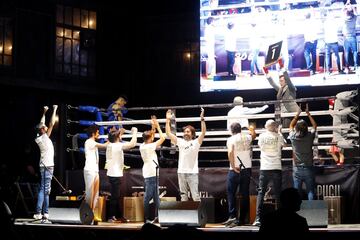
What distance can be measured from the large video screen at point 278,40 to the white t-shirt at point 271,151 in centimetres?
454

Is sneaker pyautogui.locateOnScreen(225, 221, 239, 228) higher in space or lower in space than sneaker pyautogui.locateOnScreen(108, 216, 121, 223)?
higher

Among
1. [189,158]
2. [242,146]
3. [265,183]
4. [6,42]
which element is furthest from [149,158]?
[6,42]

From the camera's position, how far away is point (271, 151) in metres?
11.1

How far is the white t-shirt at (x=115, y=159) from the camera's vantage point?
12422 mm

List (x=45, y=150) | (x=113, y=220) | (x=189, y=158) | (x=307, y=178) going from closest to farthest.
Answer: (x=307, y=178)
(x=189, y=158)
(x=113, y=220)
(x=45, y=150)

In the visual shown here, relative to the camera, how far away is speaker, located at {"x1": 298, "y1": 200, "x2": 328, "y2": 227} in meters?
10.4

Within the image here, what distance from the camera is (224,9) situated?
16.5 meters

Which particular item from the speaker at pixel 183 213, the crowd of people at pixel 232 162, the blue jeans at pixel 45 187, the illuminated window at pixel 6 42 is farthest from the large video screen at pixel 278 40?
the illuminated window at pixel 6 42

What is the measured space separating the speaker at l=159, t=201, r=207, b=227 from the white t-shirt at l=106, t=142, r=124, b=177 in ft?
5.28

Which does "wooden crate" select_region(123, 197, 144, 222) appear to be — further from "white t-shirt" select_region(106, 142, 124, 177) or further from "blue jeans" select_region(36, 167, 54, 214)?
"blue jeans" select_region(36, 167, 54, 214)

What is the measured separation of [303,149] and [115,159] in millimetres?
3764

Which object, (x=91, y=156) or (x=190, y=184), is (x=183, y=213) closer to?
(x=190, y=184)

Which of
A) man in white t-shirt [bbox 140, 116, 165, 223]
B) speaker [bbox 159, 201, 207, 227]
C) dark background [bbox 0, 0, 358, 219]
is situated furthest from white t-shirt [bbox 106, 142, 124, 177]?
dark background [bbox 0, 0, 358, 219]

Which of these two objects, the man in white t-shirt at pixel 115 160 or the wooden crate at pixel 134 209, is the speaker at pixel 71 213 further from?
the wooden crate at pixel 134 209
